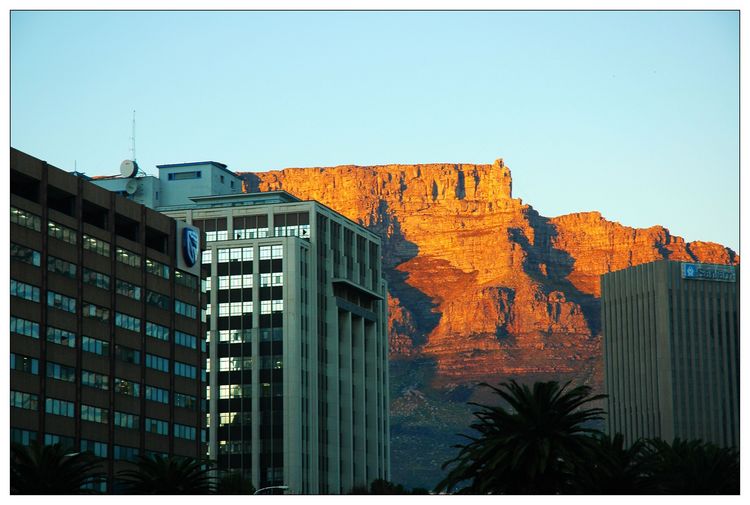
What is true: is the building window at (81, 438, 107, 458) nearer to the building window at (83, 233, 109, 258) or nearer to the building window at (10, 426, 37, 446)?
the building window at (10, 426, 37, 446)

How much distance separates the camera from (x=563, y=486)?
407 feet

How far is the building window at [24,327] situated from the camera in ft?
528

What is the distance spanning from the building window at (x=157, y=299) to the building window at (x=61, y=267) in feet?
57.3

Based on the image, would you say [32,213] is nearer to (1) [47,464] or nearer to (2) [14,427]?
(2) [14,427]

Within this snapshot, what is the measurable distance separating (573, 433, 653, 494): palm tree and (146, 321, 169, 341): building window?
73405 mm

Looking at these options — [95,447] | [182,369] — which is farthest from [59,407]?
[182,369]

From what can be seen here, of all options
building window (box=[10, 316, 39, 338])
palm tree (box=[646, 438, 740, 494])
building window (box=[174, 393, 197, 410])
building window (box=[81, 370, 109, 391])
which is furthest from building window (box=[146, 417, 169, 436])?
palm tree (box=[646, 438, 740, 494])

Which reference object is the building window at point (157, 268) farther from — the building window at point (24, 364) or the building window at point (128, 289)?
the building window at point (24, 364)

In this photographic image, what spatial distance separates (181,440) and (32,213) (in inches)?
1674

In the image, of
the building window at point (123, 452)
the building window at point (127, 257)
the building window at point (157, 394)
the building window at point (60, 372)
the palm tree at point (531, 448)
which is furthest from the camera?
the building window at point (157, 394)

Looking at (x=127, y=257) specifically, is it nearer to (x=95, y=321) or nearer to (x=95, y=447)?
(x=95, y=321)

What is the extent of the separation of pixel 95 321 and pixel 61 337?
7.84 meters

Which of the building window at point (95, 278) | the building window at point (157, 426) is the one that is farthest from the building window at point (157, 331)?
the building window at point (95, 278)
